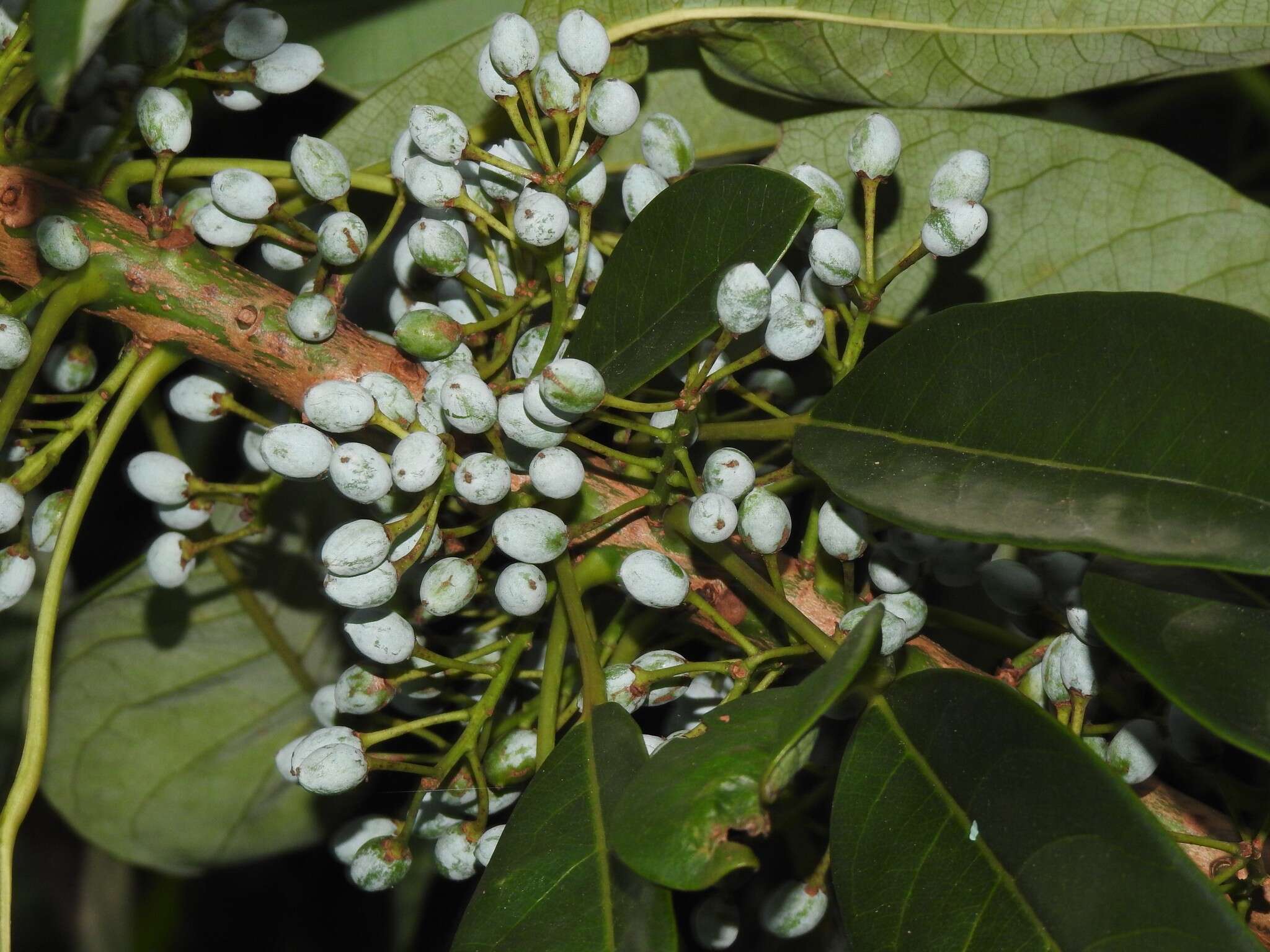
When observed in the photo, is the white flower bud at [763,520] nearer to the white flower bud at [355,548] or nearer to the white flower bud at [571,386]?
the white flower bud at [571,386]

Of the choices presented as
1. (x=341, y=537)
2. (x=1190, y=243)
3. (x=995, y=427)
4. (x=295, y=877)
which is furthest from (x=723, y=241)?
(x=295, y=877)

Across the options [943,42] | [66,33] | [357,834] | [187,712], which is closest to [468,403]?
[66,33]

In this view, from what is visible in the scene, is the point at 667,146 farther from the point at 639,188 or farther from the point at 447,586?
the point at 447,586

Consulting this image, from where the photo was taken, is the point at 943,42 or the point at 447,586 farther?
the point at 943,42

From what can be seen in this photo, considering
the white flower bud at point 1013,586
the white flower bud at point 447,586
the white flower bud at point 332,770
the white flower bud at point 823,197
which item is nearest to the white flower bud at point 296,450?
the white flower bud at point 447,586

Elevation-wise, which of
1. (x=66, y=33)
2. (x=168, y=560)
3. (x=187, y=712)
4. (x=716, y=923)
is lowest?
(x=187, y=712)

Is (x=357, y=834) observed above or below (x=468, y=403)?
below

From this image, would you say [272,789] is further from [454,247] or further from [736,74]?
[736,74]

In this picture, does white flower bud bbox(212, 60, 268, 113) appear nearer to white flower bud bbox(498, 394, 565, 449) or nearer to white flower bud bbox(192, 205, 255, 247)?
white flower bud bbox(192, 205, 255, 247)
